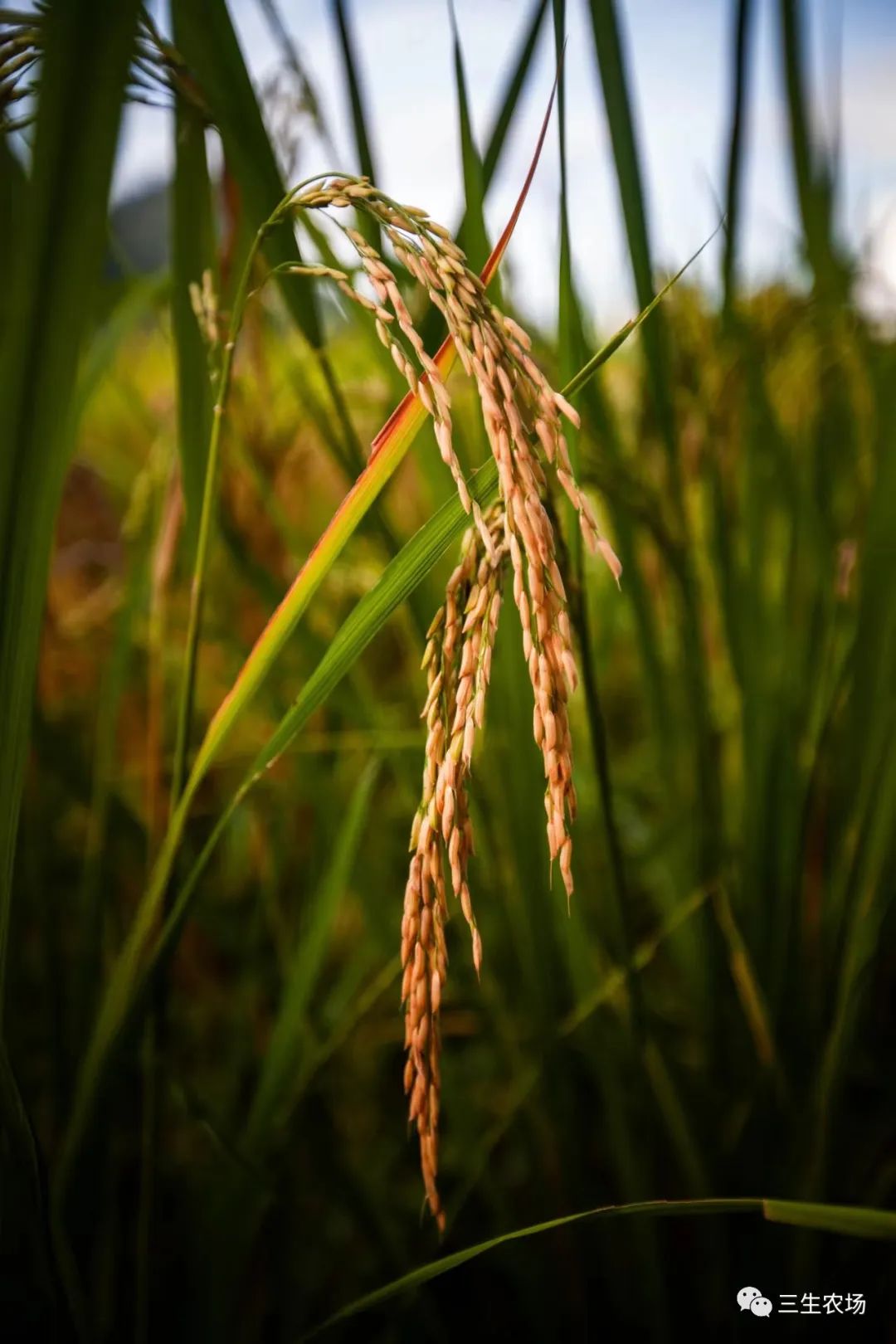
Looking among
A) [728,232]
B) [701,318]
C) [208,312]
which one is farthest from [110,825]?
[701,318]

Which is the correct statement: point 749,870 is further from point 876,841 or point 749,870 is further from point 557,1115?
point 557,1115

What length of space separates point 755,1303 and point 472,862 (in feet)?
1.40

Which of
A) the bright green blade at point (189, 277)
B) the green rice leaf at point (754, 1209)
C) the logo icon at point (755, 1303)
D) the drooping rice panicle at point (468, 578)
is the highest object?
the bright green blade at point (189, 277)

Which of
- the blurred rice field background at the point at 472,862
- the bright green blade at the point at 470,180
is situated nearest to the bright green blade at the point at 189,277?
the blurred rice field background at the point at 472,862

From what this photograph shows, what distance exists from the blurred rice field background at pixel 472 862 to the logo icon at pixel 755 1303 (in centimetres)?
2

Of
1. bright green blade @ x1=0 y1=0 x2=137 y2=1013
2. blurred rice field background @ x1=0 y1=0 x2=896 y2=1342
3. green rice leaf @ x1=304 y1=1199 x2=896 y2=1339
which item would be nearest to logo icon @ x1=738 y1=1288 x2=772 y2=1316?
blurred rice field background @ x1=0 y1=0 x2=896 y2=1342

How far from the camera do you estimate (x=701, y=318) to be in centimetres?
125

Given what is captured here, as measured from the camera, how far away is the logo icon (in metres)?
0.66

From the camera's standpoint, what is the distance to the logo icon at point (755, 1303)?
66cm

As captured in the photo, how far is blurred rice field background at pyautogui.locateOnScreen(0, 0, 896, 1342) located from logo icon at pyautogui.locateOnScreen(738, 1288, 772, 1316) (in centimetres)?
2

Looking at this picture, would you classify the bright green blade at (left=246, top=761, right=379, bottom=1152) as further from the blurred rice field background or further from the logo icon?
the logo icon

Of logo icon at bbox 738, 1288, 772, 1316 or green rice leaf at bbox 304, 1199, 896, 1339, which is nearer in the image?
green rice leaf at bbox 304, 1199, 896, 1339

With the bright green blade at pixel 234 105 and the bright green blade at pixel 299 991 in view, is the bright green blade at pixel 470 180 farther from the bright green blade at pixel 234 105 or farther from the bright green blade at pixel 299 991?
the bright green blade at pixel 299 991

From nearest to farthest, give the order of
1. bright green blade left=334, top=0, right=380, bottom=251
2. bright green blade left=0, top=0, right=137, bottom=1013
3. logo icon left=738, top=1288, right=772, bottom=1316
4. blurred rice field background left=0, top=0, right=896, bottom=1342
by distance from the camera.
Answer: bright green blade left=0, top=0, right=137, bottom=1013 → blurred rice field background left=0, top=0, right=896, bottom=1342 → bright green blade left=334, top=0, right=380, bottom=251 → logo icon left=738, top=1288, right=772, bottom=1316
